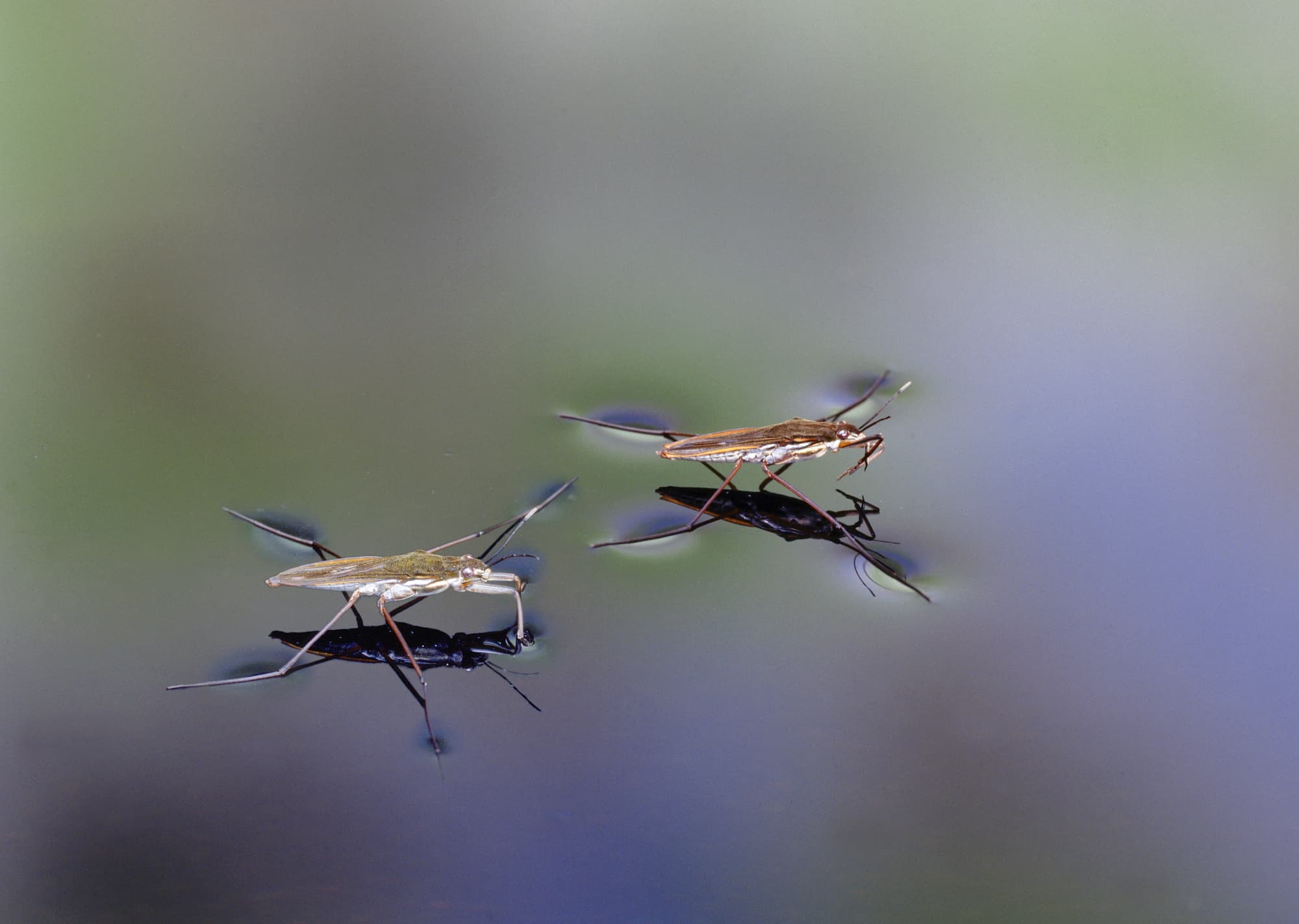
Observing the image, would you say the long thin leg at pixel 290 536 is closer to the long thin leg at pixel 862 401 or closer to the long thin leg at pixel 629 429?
the long thin leg at pixel 629 429

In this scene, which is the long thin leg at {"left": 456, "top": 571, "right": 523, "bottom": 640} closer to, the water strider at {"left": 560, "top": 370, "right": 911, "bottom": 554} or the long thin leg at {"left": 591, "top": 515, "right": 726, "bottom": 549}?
the long thin leg at {"left": 591, "top": 515, "right": 726, "bottom": 549}

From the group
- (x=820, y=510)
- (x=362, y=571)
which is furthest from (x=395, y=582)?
(x=820, y=510)

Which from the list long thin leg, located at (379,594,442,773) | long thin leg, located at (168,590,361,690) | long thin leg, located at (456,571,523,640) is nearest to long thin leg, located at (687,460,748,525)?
long thin leg, located at (456,571,523,640)

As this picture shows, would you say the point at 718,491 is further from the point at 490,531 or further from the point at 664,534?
the point at 490,531

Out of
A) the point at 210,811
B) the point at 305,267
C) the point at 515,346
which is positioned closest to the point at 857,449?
the point at 515,346

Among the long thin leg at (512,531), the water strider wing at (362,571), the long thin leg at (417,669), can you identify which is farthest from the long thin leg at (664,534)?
the long thin leg at (417,669)

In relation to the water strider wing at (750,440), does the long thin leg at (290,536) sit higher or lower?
lower

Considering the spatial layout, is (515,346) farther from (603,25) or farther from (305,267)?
(603,25)
